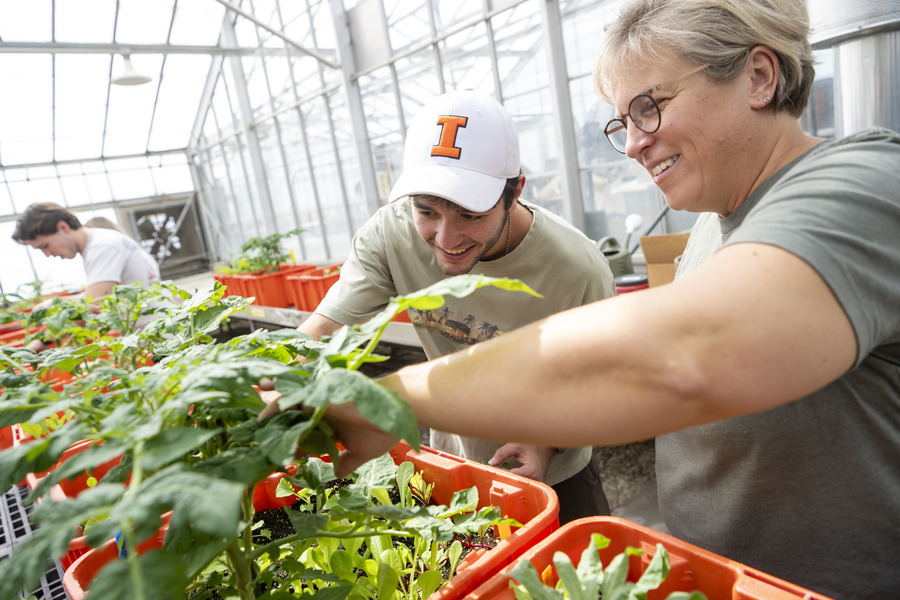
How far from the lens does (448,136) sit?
1.15 meters

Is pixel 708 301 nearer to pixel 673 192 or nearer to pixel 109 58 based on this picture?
pixel 673 192

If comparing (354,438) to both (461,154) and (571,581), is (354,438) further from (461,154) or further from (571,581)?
(461,154)

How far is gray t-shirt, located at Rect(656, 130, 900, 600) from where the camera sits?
1.69 feet

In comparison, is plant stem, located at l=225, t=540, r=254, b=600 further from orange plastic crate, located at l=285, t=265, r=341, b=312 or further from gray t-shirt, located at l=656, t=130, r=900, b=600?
orange plastic crate, located at l=285, t=265, r=341, b=312

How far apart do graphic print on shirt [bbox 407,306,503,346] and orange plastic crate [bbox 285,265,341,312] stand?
7.31 feet

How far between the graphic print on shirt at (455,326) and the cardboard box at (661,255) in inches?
60.4

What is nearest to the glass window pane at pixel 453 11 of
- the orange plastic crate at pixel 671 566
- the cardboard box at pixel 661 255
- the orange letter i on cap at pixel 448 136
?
the cardboard box at pixel 661 255

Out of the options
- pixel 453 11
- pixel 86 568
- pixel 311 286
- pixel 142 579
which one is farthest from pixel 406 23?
pixel 142 579

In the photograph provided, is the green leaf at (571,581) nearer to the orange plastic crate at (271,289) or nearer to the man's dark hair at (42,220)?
the man's dark hair at (42,220)

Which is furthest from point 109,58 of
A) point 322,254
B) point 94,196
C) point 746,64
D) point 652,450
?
point 746,64

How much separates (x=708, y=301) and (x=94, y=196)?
15035mm

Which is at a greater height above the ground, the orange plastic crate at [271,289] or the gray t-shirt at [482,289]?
the gray t-shirt at [482,289]

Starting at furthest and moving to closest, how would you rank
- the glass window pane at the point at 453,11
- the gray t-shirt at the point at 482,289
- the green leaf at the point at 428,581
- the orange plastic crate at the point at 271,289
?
the glass window pane at the point at 453,11 < the orange plastic crate at the point at 271,289 < the gray t-shirt at the point at 482,289 < the green leaf at the point at 428,581

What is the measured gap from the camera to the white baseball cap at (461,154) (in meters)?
1.12
